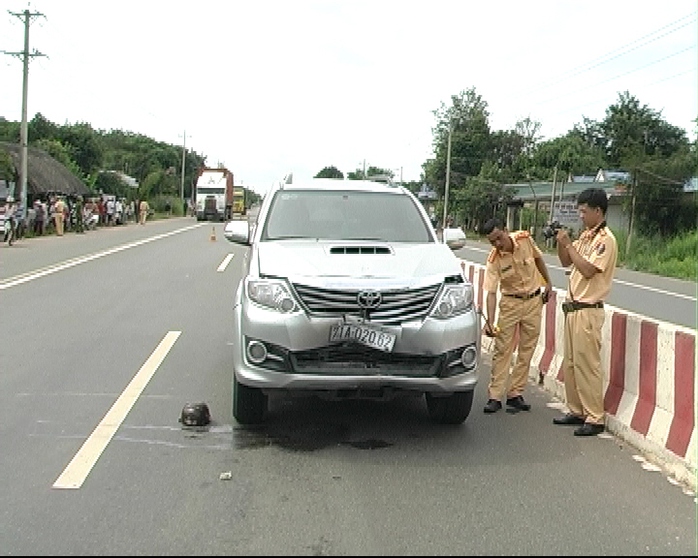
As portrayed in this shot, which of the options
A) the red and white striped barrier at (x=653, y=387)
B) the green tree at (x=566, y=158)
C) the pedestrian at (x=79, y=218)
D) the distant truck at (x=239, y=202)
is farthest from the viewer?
the distant truck at (x=239, y=202)

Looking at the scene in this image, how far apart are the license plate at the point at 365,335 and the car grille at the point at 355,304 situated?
0.08 meters

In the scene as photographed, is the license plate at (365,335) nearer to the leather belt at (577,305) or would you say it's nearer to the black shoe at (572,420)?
the leather belt at (577,305)

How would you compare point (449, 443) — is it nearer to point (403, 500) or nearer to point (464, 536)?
point (403, 500)

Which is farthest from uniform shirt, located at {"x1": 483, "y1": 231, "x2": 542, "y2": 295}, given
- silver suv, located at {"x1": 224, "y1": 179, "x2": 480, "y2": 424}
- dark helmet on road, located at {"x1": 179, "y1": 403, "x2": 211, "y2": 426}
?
dark helmet on road, located at {"x1": 179, "y1": 403, "x2": 211, "y2": 426}

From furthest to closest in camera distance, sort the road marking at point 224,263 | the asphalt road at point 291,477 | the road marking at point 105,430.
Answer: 1. the road marking at point 224,263
2. the road marking at point 105,430
3. the asphalt road at point 291,477

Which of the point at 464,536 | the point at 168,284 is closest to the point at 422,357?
the point at 464,536

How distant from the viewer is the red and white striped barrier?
5.36 meters

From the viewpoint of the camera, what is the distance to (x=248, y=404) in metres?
6.09

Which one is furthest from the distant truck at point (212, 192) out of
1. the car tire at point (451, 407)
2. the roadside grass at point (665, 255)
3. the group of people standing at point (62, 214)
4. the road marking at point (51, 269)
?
the car tire at point (451, 407)

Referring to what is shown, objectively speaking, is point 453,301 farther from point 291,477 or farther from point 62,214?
point 62,214

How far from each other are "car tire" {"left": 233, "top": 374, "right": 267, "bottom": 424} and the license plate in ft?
2.86

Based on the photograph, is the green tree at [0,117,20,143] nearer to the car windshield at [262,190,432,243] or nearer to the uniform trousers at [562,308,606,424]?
the car windshield at [262,190,432,243]

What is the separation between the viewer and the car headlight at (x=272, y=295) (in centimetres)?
562

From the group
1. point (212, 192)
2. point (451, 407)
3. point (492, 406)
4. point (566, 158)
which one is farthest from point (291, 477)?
point (566, 158)
